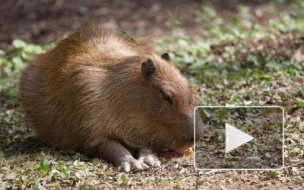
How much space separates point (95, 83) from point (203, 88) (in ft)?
7.28

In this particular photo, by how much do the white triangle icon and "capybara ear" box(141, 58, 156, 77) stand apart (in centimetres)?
102

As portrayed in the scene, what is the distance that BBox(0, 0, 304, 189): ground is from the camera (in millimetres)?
5234

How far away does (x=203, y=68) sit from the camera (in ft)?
29.6

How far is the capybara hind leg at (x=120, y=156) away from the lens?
5664mm

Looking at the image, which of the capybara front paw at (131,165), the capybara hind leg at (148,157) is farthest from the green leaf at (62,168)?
the capybara hind leg at (148,157)

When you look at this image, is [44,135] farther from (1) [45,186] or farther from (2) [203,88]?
(2) [203,88]

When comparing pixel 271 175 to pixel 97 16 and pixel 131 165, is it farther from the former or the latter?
pixel 97 16

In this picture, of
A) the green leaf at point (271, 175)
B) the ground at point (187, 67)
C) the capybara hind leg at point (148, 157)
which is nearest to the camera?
the green leaf at point (271, 175)

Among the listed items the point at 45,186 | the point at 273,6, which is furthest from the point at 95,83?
the point at 273,6
